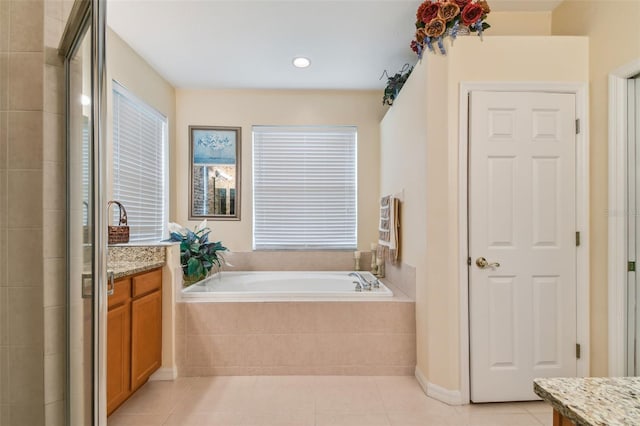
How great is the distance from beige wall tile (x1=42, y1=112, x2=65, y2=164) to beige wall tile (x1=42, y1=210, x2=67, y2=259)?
6.4 inches

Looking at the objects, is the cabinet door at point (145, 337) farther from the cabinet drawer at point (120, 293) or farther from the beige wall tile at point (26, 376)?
the beige wall tile at point (26, 376)

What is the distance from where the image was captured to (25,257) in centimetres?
107

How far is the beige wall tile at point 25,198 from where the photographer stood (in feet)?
3.46

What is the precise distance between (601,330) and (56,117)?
2836mm

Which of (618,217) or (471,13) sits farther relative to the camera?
(471,13)

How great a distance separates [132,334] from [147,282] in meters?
0.32

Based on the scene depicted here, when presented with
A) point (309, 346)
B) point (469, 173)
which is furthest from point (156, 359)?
point (469, 173)

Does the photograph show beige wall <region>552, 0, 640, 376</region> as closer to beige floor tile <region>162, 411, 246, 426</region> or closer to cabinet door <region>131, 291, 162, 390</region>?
beige floor tile <region>162, 411, 246, 426</region>

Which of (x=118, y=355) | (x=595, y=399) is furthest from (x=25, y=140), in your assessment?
(x=595, y=399)

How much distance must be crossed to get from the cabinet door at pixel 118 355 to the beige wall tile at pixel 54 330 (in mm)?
806

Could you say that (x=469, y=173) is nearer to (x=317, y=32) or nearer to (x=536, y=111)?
(x=536, y=111)

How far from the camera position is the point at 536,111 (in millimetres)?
2221

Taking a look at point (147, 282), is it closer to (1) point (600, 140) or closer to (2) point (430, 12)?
(2) point (430, 12)

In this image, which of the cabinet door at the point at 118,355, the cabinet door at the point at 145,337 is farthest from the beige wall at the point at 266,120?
the cabinet door at the point at 118,355
